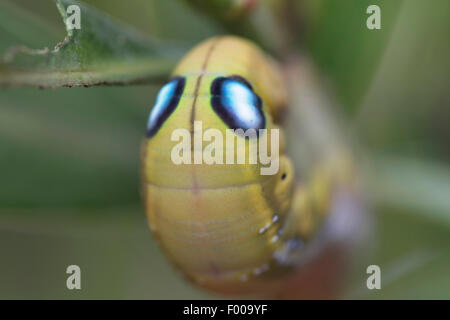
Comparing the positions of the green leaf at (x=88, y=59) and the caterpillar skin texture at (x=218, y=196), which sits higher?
the green leaf at (x=88, y=59)

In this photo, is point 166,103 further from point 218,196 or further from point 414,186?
point 414,186

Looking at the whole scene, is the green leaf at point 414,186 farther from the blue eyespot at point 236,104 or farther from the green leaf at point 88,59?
the green leaf at point 88,59

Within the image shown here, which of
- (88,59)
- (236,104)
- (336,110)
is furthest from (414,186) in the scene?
(88,59)

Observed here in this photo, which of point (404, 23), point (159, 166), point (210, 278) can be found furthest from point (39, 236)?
point (404, 23)

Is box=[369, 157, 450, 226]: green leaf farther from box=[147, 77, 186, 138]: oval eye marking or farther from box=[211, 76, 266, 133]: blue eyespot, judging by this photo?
box=[147, 77, 186, 138]: oval eye marking

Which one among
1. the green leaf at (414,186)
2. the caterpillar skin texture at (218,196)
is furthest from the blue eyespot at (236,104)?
the green leaf at (414,186)
